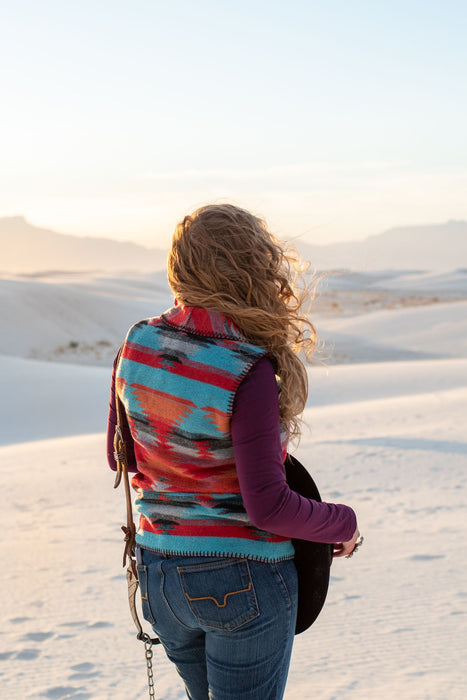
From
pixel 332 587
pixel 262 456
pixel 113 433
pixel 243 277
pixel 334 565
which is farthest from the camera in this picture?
pixel 334 565

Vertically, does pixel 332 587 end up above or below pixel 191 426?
below

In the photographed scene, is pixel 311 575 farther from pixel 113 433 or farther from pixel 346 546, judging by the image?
pixel 113 433

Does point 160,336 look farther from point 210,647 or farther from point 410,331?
point 410,331

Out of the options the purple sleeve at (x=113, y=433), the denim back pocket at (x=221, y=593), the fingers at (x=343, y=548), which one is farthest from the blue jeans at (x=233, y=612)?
the purple sleeve at (x=113, y=433)

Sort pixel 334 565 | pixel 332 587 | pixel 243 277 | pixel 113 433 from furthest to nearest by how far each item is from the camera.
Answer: pixel 334 565, pixel 332 587, pixel 113 433, pixel 243 277

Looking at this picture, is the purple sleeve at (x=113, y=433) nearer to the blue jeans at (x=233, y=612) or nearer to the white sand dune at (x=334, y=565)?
the blue jeans at (x=233, y=612)

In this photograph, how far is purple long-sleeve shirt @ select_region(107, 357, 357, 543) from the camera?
1.53 meters

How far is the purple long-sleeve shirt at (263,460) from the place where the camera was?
1.53m

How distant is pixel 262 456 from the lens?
153 centimetres

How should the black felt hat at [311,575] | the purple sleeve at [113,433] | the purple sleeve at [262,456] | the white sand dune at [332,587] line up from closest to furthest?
the purple sleeve at [262,456] < the black felt hat at [311,575] < the purple sleeve at [113,433] < the white sand dune at [332,587]

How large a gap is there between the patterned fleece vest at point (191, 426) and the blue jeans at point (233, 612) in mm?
34

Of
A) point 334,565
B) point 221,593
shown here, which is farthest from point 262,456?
point 334,565

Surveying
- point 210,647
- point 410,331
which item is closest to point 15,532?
point 210,647

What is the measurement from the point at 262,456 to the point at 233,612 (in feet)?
1.17
